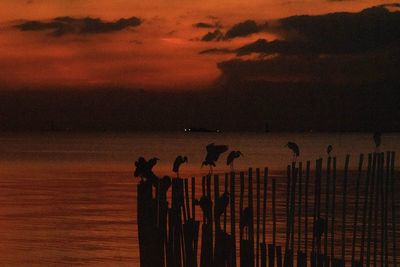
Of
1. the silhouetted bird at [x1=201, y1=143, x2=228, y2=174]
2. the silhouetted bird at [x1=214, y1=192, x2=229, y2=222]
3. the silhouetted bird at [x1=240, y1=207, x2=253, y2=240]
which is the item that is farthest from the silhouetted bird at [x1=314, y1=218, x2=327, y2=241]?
the silhouetted bird at [x1=201, y1=143, x2=228, y2=174]

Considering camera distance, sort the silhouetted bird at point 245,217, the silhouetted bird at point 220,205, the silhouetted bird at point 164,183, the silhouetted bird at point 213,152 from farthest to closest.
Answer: the silhouetted bird at point 213,152 < the silhouetted bird at point 164,183 < the silhouetted bird at point 245,217 < the silhouetted bird at point 220,205

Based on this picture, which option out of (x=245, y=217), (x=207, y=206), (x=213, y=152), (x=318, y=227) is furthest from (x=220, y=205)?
(x=213, y=152)

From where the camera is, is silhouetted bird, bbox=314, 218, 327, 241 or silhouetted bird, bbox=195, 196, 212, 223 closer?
silhouetted bird, bbox=195, 196, 212, 223

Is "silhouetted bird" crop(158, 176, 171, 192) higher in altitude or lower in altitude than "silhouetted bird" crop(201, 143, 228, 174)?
lower

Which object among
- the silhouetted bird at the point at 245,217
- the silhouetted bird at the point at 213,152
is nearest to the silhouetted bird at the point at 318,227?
the silhouetted bird at the point at 245,217

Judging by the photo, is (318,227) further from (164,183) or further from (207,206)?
(164,183)

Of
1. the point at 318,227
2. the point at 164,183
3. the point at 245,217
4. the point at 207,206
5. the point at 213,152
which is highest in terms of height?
the point at 213,152

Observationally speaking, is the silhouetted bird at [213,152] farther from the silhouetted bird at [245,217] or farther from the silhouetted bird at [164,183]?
the silhouetted bird at [245,217]

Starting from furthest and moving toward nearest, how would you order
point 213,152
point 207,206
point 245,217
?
point 213,152 < point 245,217 < point 207,206

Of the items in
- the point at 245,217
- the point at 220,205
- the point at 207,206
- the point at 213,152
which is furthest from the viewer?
the point at 213,152

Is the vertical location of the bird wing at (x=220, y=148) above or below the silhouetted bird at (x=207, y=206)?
above

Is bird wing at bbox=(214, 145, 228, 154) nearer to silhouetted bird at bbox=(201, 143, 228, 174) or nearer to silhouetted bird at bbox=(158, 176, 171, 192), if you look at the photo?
silhouetted bird at bbox=(201, 143, 228, 174)

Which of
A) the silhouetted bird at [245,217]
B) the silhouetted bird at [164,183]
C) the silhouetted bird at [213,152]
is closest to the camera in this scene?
the silhouetted bird at [245,217]

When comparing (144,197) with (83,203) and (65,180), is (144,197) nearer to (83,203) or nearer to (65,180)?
(83,203)
